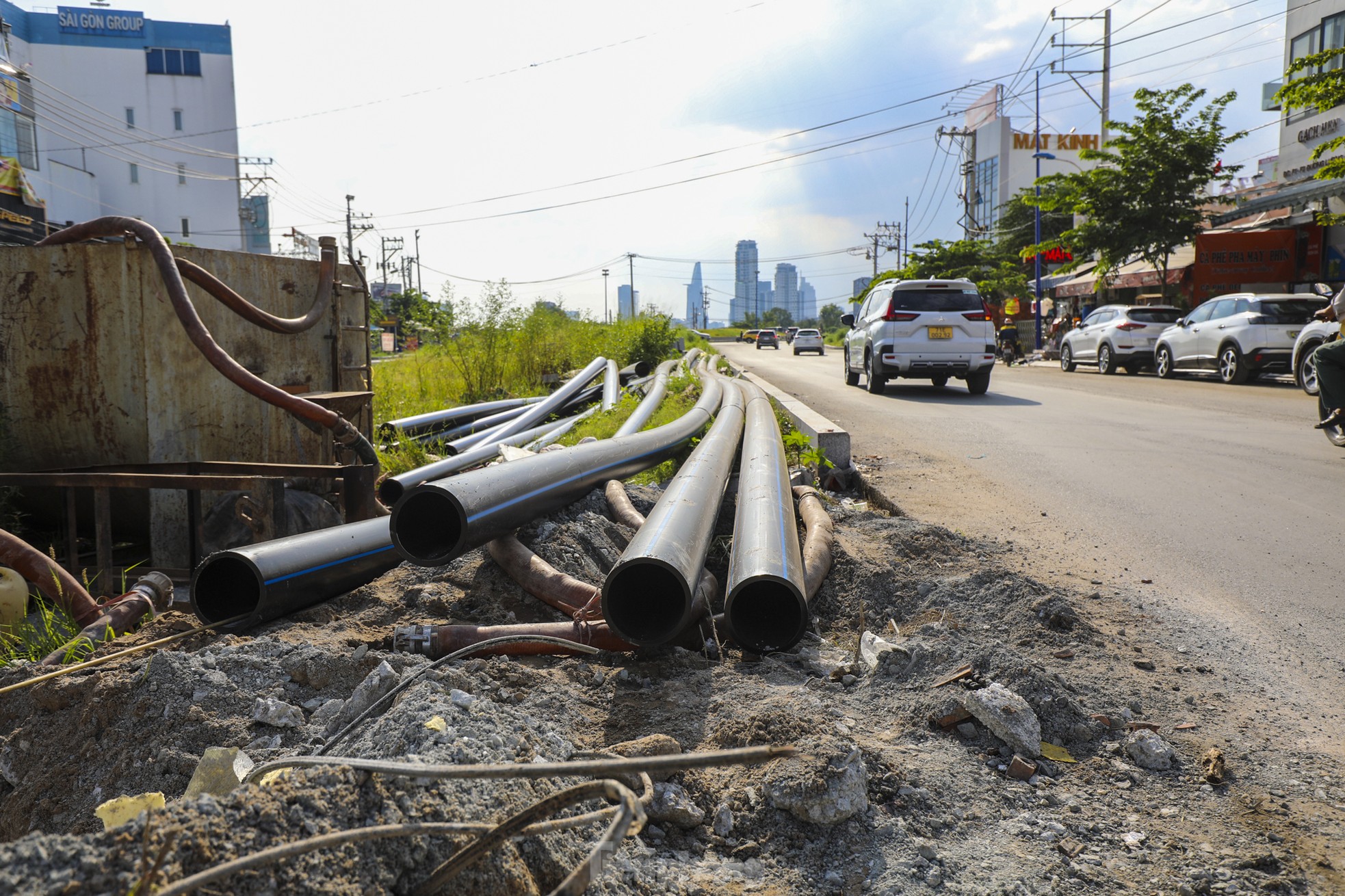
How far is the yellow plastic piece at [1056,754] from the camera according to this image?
2623 mm

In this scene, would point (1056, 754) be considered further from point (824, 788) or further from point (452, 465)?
point (452, 465)

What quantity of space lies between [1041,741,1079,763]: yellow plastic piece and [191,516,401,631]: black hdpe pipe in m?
2.87

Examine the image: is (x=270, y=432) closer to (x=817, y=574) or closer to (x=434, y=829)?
(x=817, y=574)

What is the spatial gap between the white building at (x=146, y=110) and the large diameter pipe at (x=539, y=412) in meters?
54.3

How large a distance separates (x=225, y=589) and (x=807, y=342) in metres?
42.3

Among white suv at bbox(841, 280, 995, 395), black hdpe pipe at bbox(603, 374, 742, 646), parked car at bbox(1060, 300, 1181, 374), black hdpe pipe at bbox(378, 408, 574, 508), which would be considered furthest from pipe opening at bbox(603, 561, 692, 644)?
parked car at bbox(1060, 300, 1181, 374)

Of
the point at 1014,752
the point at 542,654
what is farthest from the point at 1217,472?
the point at 542,654

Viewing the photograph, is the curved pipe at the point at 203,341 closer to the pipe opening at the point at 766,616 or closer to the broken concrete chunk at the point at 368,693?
the broken concrete chunk at the point at 368,693

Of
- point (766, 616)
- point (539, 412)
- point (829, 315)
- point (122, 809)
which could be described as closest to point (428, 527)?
point (766, 616)

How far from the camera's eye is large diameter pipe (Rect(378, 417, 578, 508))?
575 cm

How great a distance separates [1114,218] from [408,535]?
28120 millimetres

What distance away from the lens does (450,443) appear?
9680 millimetres

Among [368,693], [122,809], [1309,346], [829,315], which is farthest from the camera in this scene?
[829,315]

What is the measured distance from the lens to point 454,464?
735 cm
